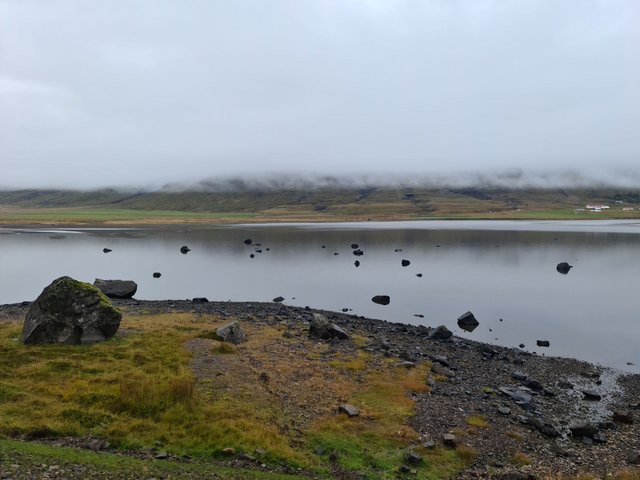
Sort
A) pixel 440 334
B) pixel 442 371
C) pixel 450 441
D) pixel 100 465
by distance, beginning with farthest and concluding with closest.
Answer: pixel 440 334
pixel 442 371
pixel 450 441
pixel 100 465

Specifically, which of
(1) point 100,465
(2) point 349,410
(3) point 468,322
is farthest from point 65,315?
(3) point 468,322

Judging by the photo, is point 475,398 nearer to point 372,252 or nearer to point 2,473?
point 2,473

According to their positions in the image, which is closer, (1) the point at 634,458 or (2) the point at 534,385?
(1) the point at 634,458

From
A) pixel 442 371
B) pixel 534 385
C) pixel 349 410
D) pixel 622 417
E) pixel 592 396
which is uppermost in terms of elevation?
pixel 349 410

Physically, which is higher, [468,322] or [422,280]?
[468,322]

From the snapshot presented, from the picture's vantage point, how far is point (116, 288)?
52.0 metres

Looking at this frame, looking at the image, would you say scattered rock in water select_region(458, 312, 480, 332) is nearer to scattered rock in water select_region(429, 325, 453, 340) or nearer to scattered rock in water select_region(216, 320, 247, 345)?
scattered rock in water select_region(429, 325, 453, 340)

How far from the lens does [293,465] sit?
54.5ft

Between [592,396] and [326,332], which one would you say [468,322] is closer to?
[326,332]

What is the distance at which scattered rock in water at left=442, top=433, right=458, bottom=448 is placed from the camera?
746 inches

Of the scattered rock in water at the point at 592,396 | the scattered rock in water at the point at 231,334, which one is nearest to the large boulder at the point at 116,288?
the scattered rock in water at the point at 231,334

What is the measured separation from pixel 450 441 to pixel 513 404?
7.16 m

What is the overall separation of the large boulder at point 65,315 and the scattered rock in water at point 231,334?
7529 millimetres

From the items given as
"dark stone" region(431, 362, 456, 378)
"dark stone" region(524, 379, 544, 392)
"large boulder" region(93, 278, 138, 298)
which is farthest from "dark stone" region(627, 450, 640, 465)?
"large boulder" region(93, 278, 138, 298)
